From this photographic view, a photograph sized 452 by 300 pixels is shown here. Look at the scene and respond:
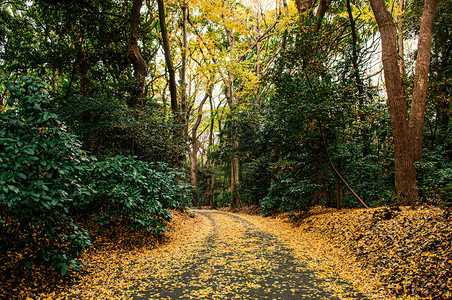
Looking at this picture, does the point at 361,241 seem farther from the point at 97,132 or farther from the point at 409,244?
the point at 97,132

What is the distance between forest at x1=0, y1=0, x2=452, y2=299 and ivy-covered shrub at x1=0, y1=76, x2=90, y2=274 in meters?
0.01

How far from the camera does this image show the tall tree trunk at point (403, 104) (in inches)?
215

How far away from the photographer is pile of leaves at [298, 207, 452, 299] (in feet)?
9.43

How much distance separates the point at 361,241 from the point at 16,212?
5338mm

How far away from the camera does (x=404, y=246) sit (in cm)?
376

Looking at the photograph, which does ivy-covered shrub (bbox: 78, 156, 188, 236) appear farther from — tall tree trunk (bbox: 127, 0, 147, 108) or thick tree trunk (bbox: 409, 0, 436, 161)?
thick tree trunk (bbox: 409, 0, 436, 161)

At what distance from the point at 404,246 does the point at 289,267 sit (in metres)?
1.74

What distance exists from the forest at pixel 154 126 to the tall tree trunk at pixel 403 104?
0.08ft

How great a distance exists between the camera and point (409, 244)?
3715 mm

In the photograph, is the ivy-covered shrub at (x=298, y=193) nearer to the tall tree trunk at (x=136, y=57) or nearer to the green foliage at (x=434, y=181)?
the green foliage at (x=434, y=181)

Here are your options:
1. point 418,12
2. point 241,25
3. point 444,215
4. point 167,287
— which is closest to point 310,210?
point 444,215

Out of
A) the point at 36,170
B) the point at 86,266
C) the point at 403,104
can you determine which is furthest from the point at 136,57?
the point at 403,104

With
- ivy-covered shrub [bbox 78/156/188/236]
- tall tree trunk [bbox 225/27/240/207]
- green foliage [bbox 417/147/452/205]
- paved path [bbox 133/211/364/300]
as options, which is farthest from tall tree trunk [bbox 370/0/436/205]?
tall tree trunk [bbox 225/27/240/207]

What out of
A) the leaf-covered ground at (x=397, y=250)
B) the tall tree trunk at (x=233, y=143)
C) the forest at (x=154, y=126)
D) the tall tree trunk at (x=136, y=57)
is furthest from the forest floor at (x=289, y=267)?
the tall tree trunk at (x=233, y=143)
